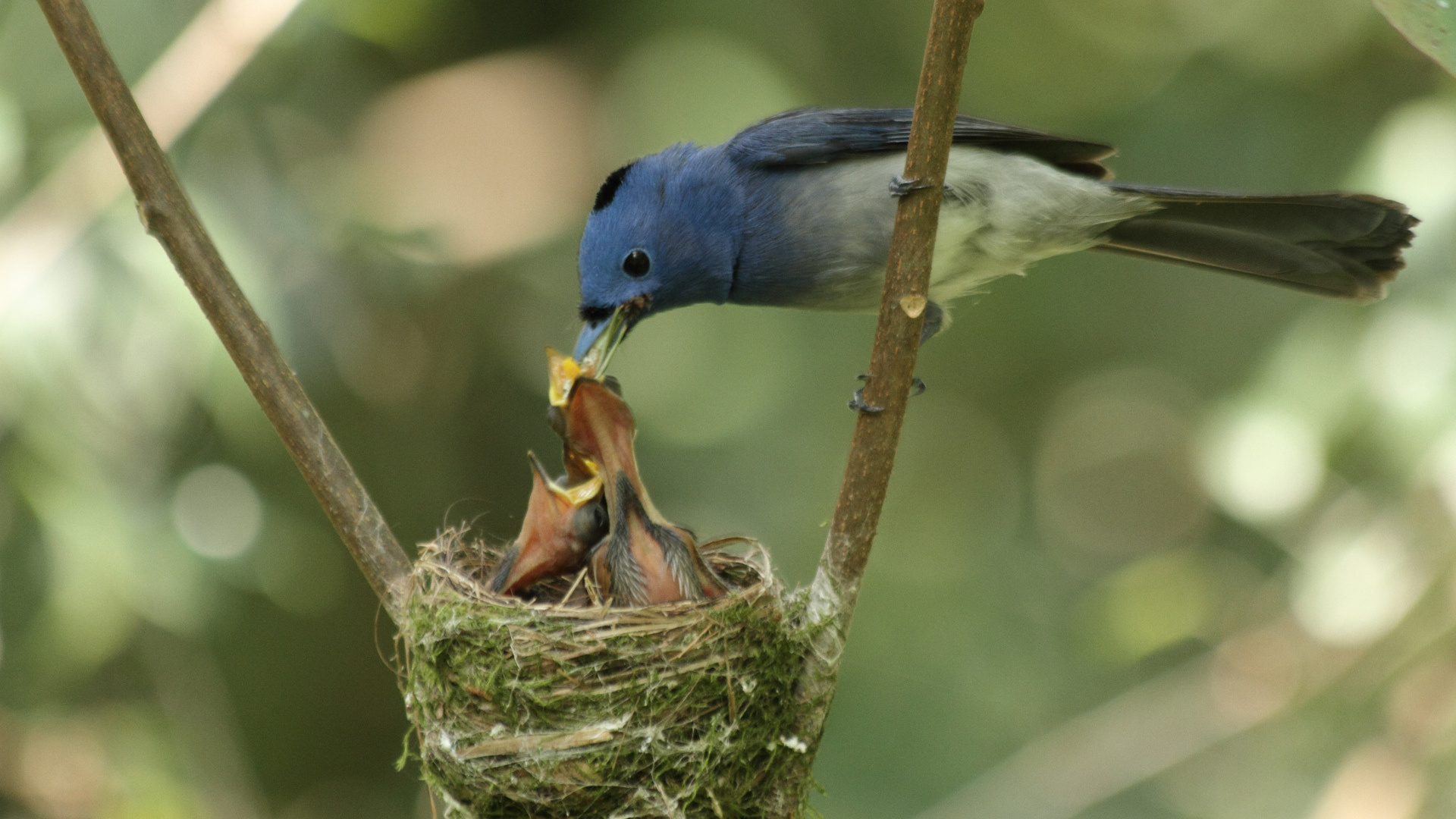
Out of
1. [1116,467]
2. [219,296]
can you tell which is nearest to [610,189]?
[219,296]

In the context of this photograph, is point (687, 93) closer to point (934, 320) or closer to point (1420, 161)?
point (934, 320)

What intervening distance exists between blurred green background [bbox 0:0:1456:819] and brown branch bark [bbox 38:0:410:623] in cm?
114

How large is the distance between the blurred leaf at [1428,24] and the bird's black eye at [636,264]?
2382mm

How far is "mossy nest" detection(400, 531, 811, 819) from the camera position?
2486 mm

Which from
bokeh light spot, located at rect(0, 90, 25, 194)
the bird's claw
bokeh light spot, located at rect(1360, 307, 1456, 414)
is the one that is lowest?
bokeh light spot, located at rect(1360, 307, 1456, 414)

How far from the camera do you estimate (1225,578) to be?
4980mm

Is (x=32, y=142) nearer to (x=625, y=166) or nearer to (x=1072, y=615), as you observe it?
(x=625, y=166)

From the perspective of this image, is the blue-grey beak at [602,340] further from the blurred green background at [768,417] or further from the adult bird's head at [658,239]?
the blurred green background at [768,417]

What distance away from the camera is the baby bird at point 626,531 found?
9.57 ft

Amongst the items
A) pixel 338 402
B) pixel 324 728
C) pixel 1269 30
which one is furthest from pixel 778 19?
pixel 324 728

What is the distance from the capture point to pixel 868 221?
339 centimetres

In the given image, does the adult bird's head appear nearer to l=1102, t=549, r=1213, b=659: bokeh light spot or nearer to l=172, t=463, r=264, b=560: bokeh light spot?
l=172, t=463, r=264, b=560: bokeh light spot

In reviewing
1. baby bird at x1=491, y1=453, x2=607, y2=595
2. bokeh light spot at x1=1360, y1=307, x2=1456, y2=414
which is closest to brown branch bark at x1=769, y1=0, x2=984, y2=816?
baby bird at x1=491, y1=453, x2=607, y2=595

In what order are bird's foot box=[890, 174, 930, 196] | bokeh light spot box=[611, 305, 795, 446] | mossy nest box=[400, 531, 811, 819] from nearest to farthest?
bird's foot box=[890, 174, 930, 196]
mossy nest box=[400, 531, 811, 819]
bokeh light spot box=[611, 305, 795, 446]
